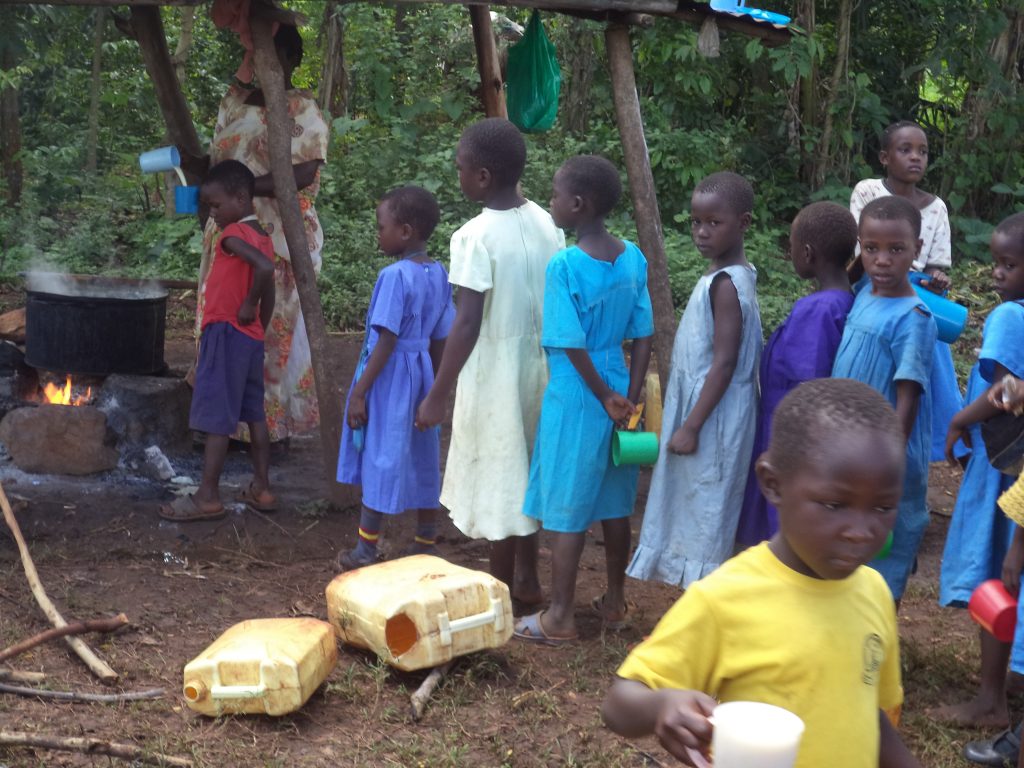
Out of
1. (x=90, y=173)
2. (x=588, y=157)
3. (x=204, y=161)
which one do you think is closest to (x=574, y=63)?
(x=90, y=173)

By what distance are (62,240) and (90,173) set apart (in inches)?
42.1

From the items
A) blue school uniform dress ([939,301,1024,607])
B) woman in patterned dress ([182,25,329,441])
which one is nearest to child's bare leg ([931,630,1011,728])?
blue school uniform dress ([939,301,1024,607])

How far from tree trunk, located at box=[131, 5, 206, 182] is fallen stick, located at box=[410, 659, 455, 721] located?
3.15 metres

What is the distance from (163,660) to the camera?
3.90m

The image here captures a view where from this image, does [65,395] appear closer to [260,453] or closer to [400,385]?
[260,453]

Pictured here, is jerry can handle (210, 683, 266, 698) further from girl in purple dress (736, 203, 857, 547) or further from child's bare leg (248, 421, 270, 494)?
child's bare leg (248, 421, 270, 494)

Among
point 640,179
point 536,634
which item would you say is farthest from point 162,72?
point 536,634

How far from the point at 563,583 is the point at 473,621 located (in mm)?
507

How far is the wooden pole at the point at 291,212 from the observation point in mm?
5270

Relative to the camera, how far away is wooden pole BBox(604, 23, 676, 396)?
514cm

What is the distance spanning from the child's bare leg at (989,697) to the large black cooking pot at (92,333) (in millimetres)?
4209

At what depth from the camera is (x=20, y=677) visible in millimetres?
3617

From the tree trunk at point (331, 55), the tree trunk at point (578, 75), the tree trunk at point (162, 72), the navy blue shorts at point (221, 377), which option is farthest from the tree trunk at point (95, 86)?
the navy blue shorts at point (221, 377)

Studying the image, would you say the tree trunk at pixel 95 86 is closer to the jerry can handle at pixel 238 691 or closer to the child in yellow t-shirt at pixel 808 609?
the jerry can handle at pixel 238 691
